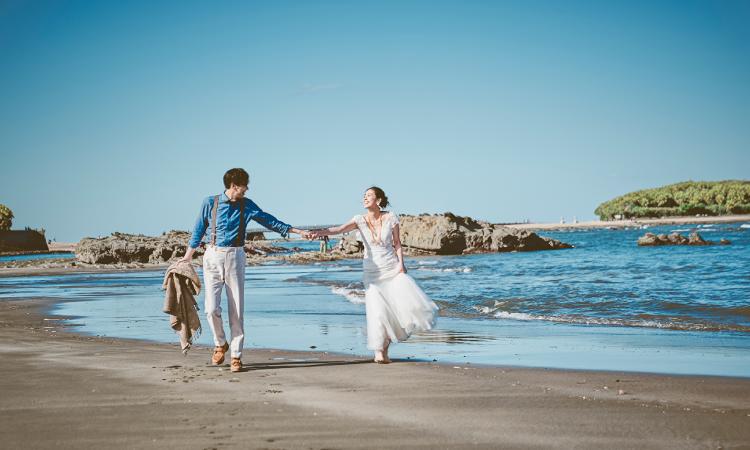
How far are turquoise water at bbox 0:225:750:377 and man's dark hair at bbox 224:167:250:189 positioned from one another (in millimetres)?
2839

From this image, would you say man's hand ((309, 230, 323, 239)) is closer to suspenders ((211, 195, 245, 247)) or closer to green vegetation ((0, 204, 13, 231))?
suspenders ((211, 195, 245, 247))

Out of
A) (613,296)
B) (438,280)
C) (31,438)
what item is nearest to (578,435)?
(31,438)

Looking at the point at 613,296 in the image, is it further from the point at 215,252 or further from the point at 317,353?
the point at 215,252

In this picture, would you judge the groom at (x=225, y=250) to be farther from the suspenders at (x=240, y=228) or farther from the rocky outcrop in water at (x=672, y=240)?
the rocky outcrop in water at (x=672, y=240)

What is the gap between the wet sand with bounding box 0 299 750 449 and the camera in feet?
15.8

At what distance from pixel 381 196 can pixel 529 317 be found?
647 cm

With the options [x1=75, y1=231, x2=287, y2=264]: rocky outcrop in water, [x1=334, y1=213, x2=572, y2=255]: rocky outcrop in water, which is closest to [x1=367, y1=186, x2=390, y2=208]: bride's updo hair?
[x1=75, y1=231, x2=287, y2=264]: rocky outcrop in water

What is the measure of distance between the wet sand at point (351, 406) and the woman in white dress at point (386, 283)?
23.8 inches

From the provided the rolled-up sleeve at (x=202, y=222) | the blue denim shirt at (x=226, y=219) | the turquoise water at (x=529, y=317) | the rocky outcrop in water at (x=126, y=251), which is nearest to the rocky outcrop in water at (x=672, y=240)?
the turquoise water at (x=529, y=317)

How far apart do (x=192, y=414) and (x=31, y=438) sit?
45.1 inches

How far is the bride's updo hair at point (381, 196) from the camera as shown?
28.8ft

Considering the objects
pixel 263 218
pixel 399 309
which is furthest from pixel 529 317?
pixel 263 218

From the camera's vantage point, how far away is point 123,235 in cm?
4978

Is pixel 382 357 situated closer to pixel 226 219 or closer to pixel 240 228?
pixel 240 228
